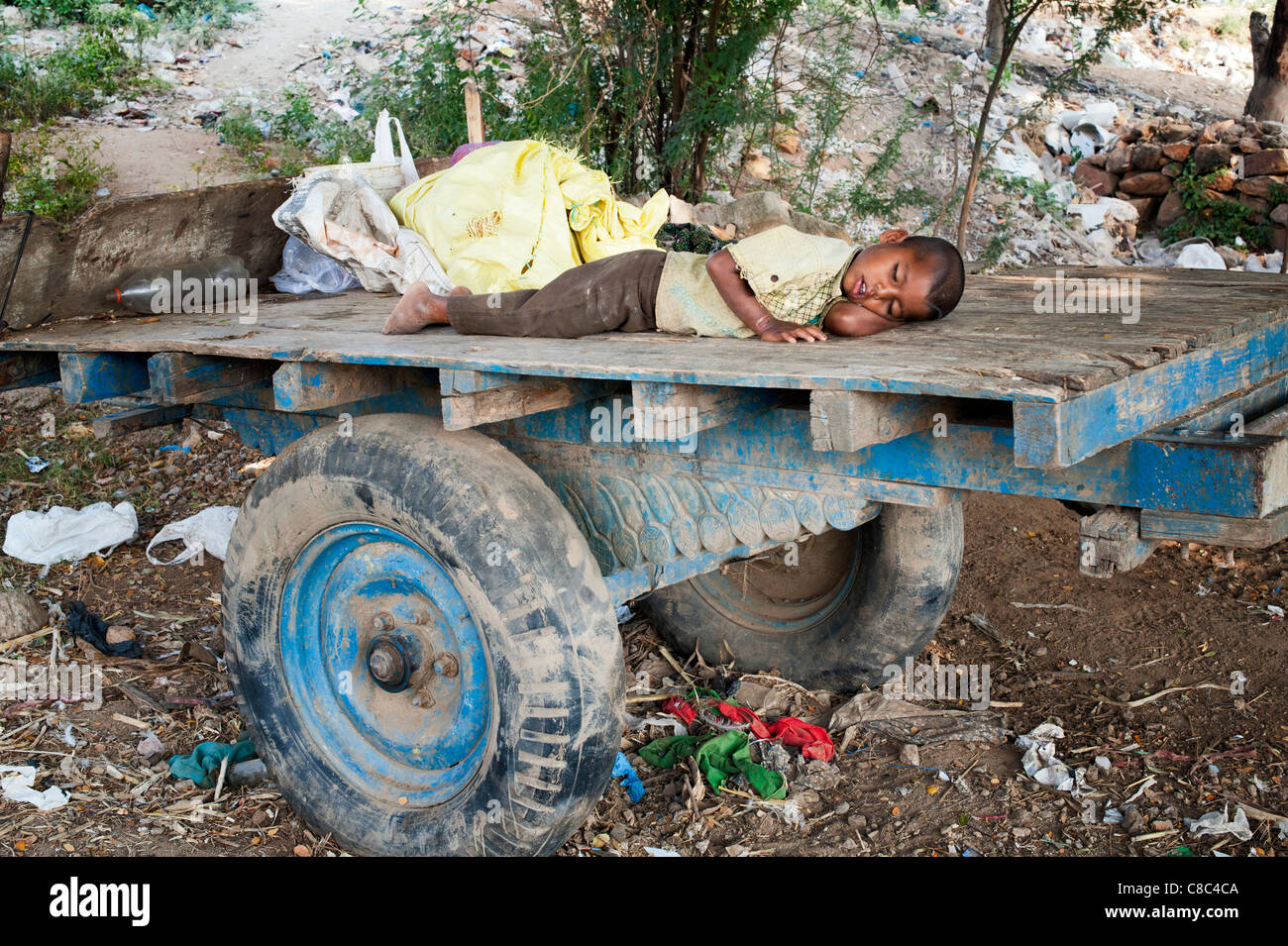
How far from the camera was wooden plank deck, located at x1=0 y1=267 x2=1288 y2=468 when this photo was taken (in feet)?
6.15

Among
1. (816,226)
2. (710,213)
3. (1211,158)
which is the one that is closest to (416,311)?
(710,213)

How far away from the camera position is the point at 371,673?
294cm

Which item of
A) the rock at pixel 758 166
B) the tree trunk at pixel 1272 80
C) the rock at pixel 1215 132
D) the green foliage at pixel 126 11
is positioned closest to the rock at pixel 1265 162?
the rock at pixel 1215 132

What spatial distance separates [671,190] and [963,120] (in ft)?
16.3

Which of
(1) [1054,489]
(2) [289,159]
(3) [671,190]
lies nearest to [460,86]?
(3) [671,190]

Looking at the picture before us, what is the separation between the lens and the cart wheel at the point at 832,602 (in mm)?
3520

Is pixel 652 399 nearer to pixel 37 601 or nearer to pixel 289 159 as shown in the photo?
pixel 37 601

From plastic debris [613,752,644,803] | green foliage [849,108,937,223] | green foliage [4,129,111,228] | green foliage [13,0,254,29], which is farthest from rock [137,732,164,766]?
green foliage [13,0,254,29]

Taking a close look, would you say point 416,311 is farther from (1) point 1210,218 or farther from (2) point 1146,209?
(2) point 1146,209

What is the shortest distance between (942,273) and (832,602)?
57.1 inches

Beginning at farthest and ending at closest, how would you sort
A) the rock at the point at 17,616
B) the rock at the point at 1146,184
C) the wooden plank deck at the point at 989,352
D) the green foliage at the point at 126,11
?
1. the green foliage at the point at 126,11
2. the rock at the point at 1146,184
3. the rock at the point at 17,616
4. the wooden plank deck at the point at 989,352

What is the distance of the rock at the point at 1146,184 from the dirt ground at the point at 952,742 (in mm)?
6166

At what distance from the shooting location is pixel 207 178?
871cm

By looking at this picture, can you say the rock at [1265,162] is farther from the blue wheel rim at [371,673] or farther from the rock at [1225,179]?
the blue wheel rim at [371,673]
